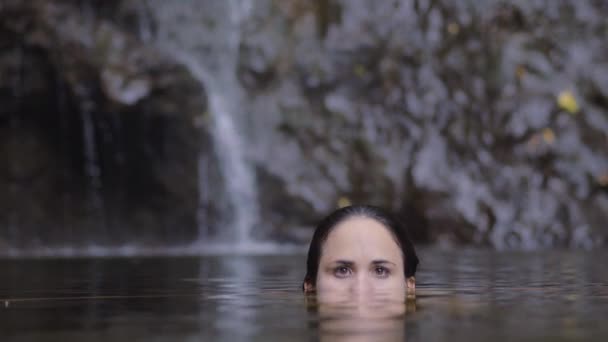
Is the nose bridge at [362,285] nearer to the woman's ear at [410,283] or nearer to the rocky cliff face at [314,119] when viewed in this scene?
the woman's ear at [410,283]

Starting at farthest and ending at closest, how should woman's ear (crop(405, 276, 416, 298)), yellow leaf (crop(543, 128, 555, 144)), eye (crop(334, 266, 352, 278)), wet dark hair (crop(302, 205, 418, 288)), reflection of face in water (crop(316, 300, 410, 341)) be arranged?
yellow leaf (crop(543, 128, 555, 144)), woman's ear (crop(405, 276, 416, 298)), wet dark hair (crop(302, 205, 418, 288)), eye (crop(334, 266, 352, 278)), reflection of face in water (crop(316, 300, 410, 341))

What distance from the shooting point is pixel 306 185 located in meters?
17.0

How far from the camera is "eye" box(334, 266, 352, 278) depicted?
3.84m

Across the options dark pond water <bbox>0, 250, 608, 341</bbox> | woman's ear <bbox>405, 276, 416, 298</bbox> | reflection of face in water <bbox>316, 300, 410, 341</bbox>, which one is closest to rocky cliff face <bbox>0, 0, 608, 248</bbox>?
dark pond water <bbox>0, 250, 608, 341</bbox>

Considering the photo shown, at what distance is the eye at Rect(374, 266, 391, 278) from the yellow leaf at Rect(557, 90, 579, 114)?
14.2m

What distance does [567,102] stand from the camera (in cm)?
1738

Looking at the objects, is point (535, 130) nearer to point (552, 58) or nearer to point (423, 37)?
point (552, 58)

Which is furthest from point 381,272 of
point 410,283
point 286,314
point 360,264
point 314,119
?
point 314,119

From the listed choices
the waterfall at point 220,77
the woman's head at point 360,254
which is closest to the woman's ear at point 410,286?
the woman's head at point 360,254

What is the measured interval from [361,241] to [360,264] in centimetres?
10

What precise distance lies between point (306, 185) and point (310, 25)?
9.94ft

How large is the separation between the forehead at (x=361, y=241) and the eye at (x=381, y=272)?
50mm

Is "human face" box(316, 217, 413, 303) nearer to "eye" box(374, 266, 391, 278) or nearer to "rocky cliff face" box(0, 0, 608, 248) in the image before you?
"eye" box(374, 266, 391, 278)

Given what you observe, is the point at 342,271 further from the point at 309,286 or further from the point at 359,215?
the point at 309,286
